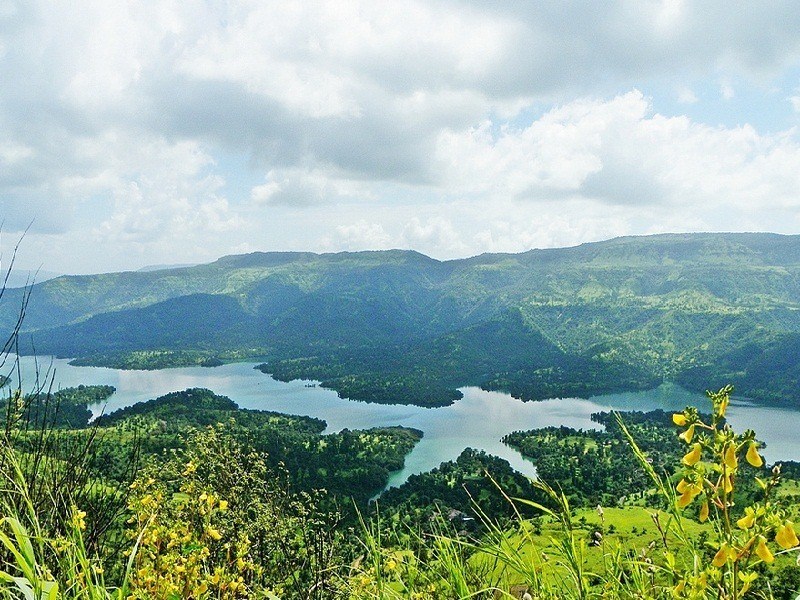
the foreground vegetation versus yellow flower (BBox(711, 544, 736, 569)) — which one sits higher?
yellow flower (BBox(711, 544, 736, 569))

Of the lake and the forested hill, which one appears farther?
the forested hill

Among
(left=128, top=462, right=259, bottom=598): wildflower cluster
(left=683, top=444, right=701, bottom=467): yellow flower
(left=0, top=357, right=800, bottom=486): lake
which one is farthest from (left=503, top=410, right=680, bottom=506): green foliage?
(left=683, top=444, right=701, bottom=467): yellow flower

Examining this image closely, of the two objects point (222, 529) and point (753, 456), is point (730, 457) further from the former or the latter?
point (222, 529)

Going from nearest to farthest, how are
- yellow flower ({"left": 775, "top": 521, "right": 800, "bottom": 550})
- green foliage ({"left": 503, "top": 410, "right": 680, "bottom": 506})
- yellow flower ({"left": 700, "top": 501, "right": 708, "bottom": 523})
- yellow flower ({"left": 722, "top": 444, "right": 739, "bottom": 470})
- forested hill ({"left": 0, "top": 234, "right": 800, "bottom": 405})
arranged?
yellow flower ({"left": 775, "top": 521, "right": 800, "bottom": 550}), yellow flower ({"left": 722, "top": 444, "right": 739, "bottom": 470}), yellow flower ({"left": 700, "top": 501, "right": 708, "bottom": 523}), green foliage ({"left": 503, "top": 410, "right": 680, "bottom": 506}), forested hill ({"left": 0, "top": 234, "right": 800, "bottom": 405})

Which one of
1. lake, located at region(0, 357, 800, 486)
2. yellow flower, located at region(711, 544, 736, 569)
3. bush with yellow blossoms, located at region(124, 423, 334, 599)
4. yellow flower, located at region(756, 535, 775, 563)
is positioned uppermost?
yellow flower, located at region(756, 535, 775, 563)

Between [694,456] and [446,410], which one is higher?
[694,456]

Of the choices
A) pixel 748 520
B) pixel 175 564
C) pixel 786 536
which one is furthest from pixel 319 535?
pixel 786 536

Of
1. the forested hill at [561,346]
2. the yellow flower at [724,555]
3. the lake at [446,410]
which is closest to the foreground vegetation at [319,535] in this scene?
the yellow flower at [724,555]

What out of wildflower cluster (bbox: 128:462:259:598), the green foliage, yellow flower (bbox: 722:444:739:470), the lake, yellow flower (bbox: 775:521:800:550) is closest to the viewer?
yellow flower (bbox: 775:521:800:550)

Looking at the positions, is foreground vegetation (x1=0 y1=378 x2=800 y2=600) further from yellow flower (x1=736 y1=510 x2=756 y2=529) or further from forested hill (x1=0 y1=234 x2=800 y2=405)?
forested hill (x1=0 y1=234 x2=800 y2=405)
